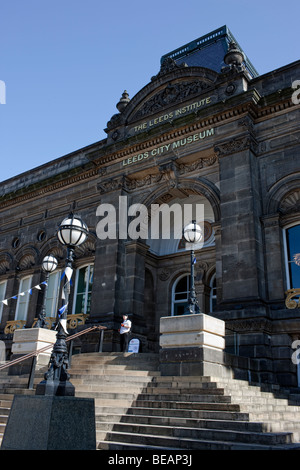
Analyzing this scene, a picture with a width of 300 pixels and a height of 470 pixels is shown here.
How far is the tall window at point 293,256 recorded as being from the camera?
14.8 m

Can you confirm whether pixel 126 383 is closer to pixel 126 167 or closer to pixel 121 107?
pixel 126 167

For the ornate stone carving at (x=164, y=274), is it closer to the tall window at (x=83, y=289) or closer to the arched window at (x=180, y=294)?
the arched window at (x=180, y=294)

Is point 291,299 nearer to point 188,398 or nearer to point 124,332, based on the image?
point 124,332

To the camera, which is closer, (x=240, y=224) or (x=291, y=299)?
(x=291, y=299)

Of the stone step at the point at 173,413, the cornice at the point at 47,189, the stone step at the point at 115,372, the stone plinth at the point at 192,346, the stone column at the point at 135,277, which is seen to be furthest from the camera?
the cornice at the point at 47,189

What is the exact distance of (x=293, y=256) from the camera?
49.5 ft

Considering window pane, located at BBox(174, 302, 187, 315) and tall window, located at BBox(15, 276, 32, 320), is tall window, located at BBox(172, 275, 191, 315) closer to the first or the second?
window pane, located at BBox(174, 302, 187, 315)

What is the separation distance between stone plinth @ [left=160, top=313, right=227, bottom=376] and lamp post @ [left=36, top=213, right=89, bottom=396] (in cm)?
375

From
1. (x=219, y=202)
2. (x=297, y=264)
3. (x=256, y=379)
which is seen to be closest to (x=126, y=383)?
(x=256, y=379)

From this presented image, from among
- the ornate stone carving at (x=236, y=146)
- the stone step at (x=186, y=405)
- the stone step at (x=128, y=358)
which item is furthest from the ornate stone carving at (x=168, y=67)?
the stone step at (x=186, y=405)

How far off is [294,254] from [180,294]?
737cm

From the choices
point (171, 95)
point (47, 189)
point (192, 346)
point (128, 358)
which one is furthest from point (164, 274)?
point (192, 346)

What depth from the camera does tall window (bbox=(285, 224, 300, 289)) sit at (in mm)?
14758

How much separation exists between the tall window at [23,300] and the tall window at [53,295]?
60.2 inches
